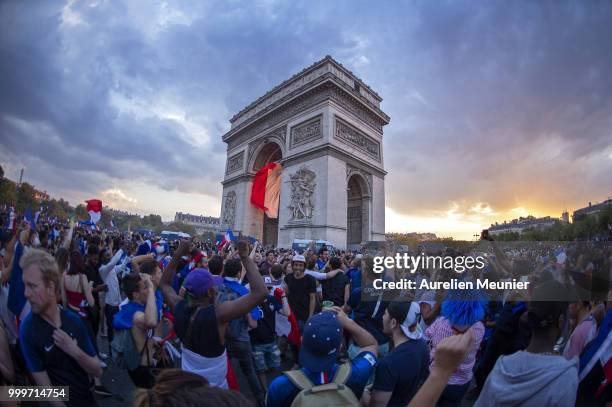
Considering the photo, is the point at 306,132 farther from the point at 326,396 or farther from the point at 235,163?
the point at 326,396

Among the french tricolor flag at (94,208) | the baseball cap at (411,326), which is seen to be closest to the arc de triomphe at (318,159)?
the french tricolor flag at (94,208)

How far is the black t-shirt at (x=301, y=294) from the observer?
14.8ft

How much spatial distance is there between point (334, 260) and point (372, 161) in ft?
62.5

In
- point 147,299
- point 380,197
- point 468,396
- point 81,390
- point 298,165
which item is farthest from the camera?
point 380,197

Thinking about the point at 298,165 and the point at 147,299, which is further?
the point at 298,165

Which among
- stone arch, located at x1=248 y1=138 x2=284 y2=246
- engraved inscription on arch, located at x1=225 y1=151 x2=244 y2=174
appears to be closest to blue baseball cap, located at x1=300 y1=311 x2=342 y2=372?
stone arch, located at x1=248 y1=138 x2=284 y2=246

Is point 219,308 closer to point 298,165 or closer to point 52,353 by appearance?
point 52,353

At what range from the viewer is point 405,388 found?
1.94 metres

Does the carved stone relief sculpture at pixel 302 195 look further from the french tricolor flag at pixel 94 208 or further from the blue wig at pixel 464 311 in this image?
the blue wig at pixel 464 311

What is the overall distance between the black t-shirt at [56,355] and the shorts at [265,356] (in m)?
2.28

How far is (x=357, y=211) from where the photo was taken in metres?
23.0

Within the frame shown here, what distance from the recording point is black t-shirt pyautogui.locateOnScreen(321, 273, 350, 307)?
16.7ft

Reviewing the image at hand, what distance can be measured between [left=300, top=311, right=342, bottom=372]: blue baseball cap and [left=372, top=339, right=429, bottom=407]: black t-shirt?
0.57 metres

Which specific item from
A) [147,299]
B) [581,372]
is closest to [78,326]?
[147,299]
